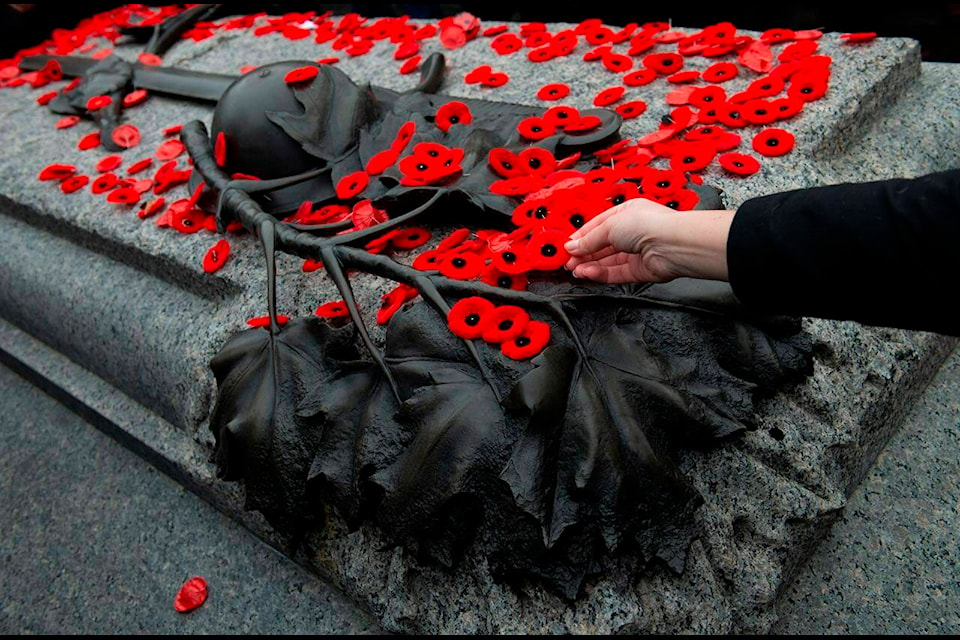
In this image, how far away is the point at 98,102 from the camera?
3367 mm

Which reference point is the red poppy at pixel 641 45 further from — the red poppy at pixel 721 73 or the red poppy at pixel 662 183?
the red poppy at pixel 662 183

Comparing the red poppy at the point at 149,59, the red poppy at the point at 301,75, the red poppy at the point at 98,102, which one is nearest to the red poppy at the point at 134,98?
the red poppy at the point at 98,102

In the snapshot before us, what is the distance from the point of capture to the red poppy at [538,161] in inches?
82.0

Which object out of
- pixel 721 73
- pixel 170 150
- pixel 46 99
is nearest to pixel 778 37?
pixel 721 73

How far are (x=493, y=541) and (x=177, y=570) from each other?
1132 millimetres

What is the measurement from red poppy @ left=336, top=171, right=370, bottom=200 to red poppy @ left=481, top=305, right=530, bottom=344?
0.84 m

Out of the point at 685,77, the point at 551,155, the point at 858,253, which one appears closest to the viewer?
the point at 858,253

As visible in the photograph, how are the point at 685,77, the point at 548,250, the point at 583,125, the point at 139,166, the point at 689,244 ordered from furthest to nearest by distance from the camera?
the point at 139,166
the point at 685,77
the point at 583,125
the point at 548,250
the point at 689,244

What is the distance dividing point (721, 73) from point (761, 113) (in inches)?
13.0

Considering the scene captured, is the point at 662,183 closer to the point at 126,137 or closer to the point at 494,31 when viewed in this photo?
the point at 494,31

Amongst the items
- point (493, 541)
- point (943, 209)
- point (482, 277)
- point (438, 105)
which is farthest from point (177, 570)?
point (943, 209)

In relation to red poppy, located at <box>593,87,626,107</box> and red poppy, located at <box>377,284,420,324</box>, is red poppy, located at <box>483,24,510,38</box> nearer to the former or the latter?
red poppy, located at <box>593,87,626,107</box>

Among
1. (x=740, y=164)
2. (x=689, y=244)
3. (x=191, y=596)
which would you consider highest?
(x=689, y=244)

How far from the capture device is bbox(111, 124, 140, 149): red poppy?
3162 millimetres
